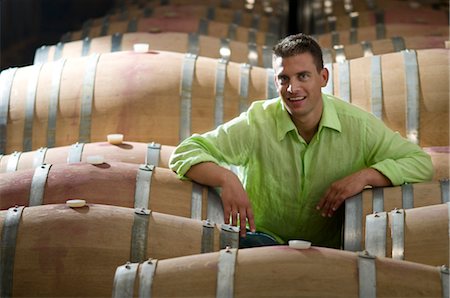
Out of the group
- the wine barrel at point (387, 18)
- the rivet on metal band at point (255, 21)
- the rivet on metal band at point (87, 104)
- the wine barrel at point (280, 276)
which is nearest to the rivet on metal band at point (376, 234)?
the wine barrel at point (280, 276)

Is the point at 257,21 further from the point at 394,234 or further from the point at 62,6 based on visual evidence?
the point at 394,234

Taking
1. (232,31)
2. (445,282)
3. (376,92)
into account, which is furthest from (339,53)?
(445,282)

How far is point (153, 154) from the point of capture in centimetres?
396

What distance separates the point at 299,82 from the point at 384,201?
0.52m

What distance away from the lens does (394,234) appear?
3.17 m

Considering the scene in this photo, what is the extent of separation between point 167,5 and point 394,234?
4250 millimetres

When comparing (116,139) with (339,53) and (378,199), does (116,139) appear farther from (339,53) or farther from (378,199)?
(339,53)

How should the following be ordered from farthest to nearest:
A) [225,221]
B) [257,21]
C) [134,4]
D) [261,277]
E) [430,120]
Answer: [134,4], [257,21], [430,120], [225,221], [261,277]

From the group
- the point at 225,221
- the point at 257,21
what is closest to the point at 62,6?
the point at 257,21

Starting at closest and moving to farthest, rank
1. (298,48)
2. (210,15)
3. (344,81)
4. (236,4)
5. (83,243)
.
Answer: (83,243) < (298,48) < (344,81) < (210,15) < (236,4)

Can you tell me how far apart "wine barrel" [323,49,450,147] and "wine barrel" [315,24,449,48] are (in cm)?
145

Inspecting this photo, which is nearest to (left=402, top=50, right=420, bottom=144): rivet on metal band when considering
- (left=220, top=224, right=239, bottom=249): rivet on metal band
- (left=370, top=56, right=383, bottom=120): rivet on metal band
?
(left=370, top=56, right=383, bottom=120): rivet on metal band

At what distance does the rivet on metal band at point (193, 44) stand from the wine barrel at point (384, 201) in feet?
6.94

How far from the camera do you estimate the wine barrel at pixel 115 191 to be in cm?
349
